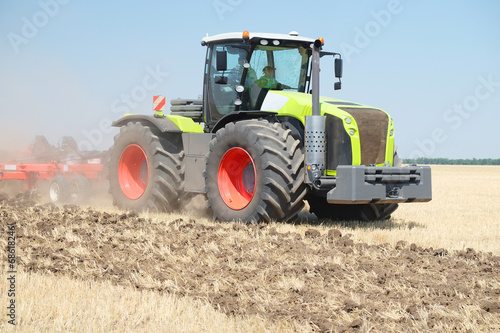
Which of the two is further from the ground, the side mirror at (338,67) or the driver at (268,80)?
the side mirror at (338,67)

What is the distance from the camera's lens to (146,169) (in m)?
11.3

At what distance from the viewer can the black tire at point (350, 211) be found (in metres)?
10.0

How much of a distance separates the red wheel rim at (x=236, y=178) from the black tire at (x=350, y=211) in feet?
4.12

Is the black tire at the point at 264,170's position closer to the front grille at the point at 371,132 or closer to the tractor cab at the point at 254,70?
the tractor cab at the point at 254,70

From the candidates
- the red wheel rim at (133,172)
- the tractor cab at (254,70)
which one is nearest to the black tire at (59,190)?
the red wheel rim at (133,172)

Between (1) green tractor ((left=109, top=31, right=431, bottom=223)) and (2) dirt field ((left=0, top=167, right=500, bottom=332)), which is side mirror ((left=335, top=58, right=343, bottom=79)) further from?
(2) dirt field ((left=0, top=167, right=500, bottom=332))

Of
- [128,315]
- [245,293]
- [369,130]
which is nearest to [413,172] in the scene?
[369,130]

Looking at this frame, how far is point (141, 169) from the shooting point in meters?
11.5

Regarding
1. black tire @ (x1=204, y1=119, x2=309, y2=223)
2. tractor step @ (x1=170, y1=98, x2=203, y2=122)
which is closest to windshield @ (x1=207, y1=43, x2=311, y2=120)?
black tire @ (x1=204, y1=119, x2=309, y2=223)

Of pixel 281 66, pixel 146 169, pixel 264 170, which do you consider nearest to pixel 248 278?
pixel 264 170

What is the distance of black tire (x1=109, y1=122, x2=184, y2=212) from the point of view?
1035cm

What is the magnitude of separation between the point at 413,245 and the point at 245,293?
9.03ft

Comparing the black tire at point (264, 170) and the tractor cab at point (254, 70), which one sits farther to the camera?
the tractor cab at point (254, 70)

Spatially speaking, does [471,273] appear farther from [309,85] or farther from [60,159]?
[60,159]
